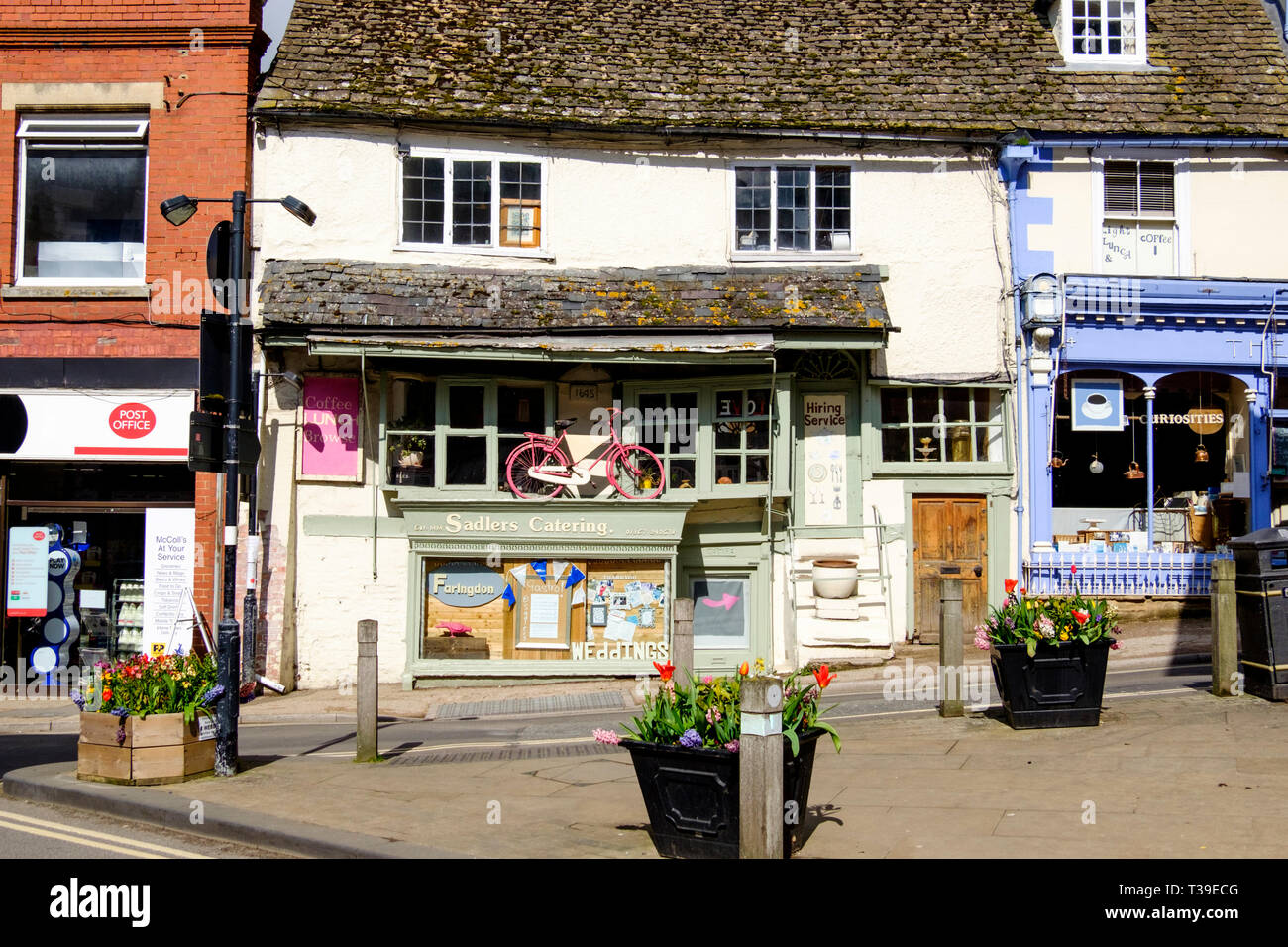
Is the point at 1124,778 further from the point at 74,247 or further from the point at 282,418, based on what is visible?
the point at 74,247

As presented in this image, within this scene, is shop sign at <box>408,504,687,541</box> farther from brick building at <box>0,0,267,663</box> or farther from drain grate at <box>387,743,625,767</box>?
drain grate at <box>387,743,625,767</box>

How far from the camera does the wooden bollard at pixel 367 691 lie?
10.0 metres

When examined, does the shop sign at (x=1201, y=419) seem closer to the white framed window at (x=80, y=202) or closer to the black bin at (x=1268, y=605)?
the black bin at (x=1268, y=605)

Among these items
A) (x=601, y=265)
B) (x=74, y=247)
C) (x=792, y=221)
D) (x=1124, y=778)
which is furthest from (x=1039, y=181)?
(x=74, y=247)

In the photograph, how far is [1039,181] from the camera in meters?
16.9

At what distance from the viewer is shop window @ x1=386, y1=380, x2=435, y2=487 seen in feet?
52.9

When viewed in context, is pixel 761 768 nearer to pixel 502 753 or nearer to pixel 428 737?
pixel 502 753

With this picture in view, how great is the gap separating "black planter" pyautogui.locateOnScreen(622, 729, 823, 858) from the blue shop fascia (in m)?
10.3

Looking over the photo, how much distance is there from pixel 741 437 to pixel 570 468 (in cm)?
229

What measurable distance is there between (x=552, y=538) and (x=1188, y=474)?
9098 mm

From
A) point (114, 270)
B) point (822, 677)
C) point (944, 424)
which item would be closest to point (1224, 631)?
point (944, 424)

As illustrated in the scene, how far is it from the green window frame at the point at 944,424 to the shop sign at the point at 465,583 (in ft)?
18.0

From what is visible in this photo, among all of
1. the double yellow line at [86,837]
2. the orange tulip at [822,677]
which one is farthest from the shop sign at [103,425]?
the orange tulip at [822,677]

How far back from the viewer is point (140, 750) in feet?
30.3
